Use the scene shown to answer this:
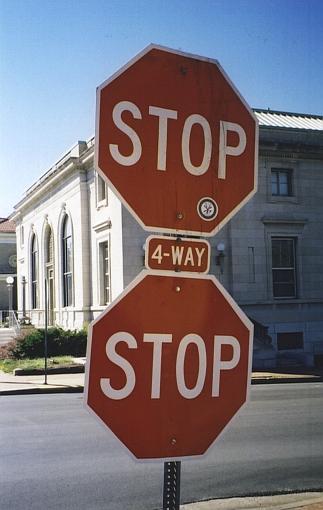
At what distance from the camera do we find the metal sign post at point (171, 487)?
89.1 inches

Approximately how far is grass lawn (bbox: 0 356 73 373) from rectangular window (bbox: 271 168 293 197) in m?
11.4

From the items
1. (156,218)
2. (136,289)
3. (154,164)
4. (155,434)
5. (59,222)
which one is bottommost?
(155,434)

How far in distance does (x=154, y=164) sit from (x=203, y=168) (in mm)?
228

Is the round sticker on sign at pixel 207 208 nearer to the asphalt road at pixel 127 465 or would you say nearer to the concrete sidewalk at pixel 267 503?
the asphalt road at pixel 127 465

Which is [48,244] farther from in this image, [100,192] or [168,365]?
[168,365]

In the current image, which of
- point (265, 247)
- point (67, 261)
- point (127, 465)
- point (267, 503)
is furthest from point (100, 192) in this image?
point (267, 503)

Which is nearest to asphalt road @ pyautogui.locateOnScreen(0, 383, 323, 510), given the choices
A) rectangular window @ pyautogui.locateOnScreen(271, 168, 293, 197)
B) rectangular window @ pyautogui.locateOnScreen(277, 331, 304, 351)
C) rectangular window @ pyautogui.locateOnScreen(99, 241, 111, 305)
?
rectangular window @ pyautogui.locateOnScreen(277, 331, 304, 351)

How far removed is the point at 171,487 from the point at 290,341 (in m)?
24.8

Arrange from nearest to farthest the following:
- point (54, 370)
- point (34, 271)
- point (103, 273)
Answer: point (54, 370) < point (103, 273) < point (34, 271)

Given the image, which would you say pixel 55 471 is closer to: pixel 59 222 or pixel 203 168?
pixel 203 168

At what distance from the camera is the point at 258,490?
6.64m

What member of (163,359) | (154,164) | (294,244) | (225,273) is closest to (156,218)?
(154,164)

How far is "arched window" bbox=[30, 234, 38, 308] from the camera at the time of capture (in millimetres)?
39812

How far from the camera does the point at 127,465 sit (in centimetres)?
780
